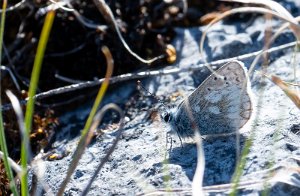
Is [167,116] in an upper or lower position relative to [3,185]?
upper

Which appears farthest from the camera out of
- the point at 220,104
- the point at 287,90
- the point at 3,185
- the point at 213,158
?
the point at 3,185

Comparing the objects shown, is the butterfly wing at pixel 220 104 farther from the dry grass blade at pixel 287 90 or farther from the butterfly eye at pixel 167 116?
the dry grass blade at pixel 287 90

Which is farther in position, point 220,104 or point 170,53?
point 170,53

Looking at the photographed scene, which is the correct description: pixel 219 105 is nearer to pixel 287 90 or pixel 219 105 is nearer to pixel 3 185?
pixel 287 90

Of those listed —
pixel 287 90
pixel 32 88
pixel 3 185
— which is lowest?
pixel 3 185

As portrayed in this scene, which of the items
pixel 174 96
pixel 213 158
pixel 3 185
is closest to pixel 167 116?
pixel 213 158

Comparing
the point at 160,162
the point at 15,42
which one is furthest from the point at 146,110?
the point at 15,42

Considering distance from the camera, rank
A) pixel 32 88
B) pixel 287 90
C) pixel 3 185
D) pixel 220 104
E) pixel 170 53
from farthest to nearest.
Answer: pixel 170 53, pixel 3 185, pixel 220 104, pixel 287 90, pixel 32 88

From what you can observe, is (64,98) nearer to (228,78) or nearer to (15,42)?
(15,42)
